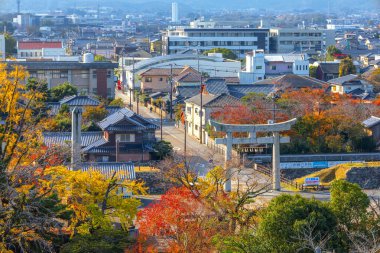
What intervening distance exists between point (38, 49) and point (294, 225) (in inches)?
1072

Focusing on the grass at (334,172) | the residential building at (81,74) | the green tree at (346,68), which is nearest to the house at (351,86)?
the green tree at (346,68)

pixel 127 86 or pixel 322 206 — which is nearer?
pixel 322 206

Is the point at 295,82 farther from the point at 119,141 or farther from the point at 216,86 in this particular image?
the point at 119,141

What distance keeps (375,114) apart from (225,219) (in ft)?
31.8

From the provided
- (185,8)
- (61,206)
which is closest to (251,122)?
(61,206)

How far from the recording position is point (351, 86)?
2433 cm

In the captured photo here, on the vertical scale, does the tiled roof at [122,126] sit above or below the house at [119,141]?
above

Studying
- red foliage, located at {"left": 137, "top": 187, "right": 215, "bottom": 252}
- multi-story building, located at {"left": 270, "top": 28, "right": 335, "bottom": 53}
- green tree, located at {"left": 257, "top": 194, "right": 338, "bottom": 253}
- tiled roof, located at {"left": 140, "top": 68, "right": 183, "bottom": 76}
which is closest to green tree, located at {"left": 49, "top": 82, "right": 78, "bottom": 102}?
tiled roof, located at {"left": 140, "top": 68, "right": 183, "bottom": 76}

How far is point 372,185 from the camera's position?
14.2 meters

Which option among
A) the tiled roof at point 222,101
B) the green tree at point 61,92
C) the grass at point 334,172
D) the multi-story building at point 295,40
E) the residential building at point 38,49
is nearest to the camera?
the grass at point 334,172

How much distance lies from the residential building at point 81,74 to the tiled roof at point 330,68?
368 inches

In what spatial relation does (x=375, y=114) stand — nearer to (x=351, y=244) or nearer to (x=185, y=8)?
(x=351, y=244)

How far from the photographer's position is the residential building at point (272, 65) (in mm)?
27828

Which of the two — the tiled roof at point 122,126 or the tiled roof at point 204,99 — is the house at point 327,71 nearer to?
the tiled roof at point 204,99
